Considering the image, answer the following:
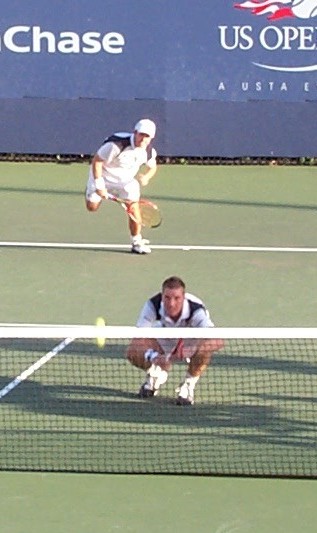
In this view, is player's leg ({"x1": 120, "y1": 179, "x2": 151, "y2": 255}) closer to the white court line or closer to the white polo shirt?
the white polo shirt

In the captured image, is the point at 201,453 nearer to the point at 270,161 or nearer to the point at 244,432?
the point at 244,432

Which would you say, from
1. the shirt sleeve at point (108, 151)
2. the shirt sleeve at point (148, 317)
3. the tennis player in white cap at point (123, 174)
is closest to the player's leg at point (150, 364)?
the shirt sleeve at point (148, 317)

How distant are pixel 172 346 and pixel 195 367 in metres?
0.31

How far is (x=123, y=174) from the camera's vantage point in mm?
14547

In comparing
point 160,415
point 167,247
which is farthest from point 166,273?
point 160,415

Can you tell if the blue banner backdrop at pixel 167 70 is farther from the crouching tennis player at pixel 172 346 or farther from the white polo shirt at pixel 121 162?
the crouching tennis player at pixel 172 346

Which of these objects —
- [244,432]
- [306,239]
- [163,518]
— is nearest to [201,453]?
[244,432]

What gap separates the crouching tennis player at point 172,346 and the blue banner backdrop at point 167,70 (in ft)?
31.1

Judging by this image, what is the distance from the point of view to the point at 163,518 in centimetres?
746

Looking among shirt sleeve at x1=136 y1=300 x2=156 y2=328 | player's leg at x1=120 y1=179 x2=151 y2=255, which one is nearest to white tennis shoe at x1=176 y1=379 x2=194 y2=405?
shirt sleeve at x1=136 y1=300 x2=156 y2=328

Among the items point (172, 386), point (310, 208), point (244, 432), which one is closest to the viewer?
point (244, 432)

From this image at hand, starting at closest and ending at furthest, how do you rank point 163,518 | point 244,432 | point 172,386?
point 163,518
point 244,432
point 172,386

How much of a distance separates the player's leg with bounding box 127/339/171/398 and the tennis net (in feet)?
0.30

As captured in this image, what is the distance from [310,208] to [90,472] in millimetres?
9182
